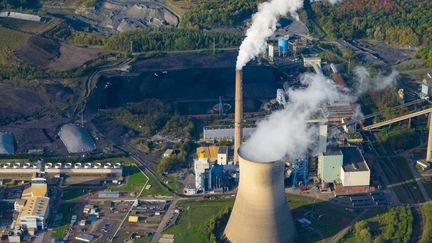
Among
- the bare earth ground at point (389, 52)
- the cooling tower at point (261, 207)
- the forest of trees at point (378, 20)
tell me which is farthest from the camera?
the forest of trees at point (378, 20)

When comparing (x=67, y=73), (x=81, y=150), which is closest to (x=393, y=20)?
(x=67, y=73)

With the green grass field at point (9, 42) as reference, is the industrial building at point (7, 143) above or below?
below

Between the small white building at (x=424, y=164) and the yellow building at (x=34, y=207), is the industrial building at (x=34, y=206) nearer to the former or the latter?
the yellow building at (x=34, y=207)

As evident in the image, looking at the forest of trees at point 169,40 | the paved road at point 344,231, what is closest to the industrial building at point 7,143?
the forest of trees at point 169,40

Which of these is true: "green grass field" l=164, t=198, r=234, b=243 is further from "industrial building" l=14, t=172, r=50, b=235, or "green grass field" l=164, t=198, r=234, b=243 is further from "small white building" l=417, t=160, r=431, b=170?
"small white building" l=417, t=160, r=431, b=170

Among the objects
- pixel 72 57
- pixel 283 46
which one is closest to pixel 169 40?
pixel 72 57
